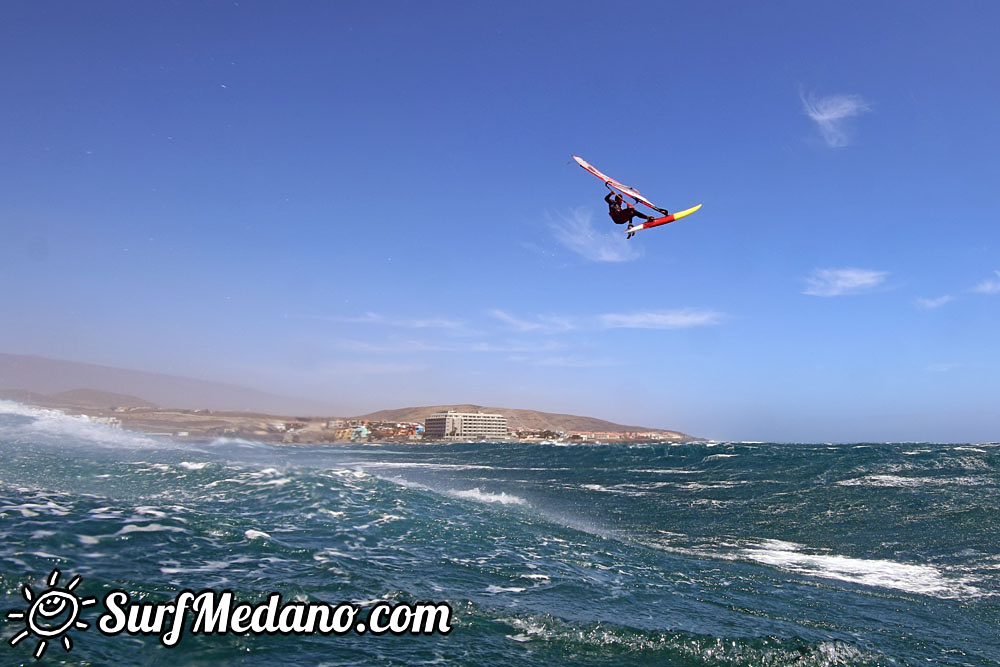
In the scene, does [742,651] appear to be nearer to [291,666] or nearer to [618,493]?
[291,666]

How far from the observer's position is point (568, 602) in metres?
11.6

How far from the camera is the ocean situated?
29.6 feet

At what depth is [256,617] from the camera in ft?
31.7

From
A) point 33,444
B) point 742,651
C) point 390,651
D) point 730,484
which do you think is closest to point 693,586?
point 742,651

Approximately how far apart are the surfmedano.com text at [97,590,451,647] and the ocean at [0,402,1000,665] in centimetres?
18

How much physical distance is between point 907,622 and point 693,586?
14.8 ft

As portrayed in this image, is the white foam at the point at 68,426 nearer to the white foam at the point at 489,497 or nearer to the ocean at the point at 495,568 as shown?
the ocean at the point at 495,568

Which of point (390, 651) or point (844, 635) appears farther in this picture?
point (844, 635)

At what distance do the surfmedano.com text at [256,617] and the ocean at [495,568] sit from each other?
0.18 m

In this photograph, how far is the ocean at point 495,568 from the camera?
9.02 m

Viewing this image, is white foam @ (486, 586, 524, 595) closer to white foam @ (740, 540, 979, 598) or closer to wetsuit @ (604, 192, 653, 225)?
white foam @ (740, 540, 979, 598)

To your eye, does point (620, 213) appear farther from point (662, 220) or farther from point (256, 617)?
point (256, 617)

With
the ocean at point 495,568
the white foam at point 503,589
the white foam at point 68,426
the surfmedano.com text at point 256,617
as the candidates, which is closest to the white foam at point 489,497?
the ocean at point 495,568

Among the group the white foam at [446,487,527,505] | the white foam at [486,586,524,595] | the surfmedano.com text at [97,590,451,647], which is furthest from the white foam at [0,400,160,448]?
the white foam at [486,586,524,595]
